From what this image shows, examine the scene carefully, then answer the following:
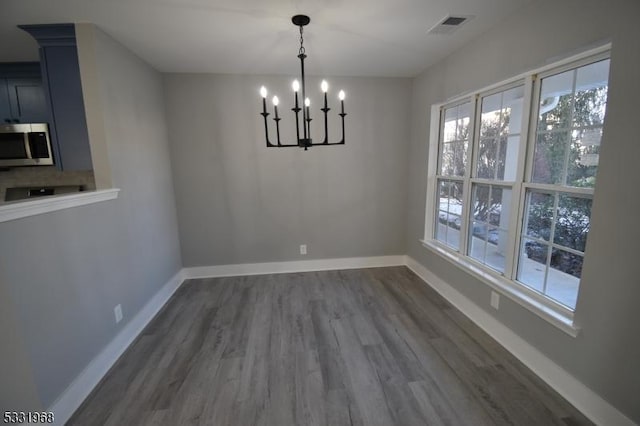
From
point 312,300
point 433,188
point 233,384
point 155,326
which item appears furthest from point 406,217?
point 155,326

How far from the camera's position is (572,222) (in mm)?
1756

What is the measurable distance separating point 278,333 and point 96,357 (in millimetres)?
1330

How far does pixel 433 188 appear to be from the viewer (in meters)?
3.34

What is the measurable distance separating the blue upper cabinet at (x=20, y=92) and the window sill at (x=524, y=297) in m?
4.65

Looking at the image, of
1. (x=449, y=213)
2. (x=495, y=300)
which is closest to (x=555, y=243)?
(x=495, y=300)

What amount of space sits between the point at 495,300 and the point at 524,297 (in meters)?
0.29

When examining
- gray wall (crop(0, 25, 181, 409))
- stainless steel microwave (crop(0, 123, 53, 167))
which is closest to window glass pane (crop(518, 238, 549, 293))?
gray wall (crop(0, 25, 181, 409))

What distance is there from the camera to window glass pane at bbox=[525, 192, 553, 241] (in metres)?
1.91

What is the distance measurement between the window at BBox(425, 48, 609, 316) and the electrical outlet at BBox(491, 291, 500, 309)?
0.16 m

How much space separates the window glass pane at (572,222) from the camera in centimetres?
167

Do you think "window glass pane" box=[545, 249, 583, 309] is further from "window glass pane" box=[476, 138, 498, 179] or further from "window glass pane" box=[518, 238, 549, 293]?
"window glass pane" box=[476, 138, 498, 179]

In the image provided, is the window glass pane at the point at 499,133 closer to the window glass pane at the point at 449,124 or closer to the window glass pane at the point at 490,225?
the window glass pane at the point at 490,225

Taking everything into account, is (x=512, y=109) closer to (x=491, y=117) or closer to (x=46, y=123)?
(x=491, y=117)

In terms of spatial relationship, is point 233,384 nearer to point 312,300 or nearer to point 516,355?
point 312,300
